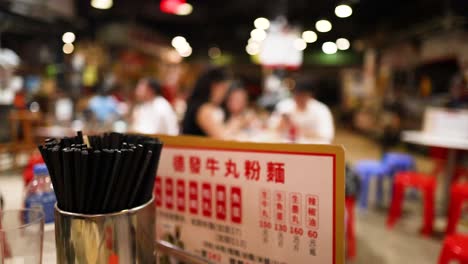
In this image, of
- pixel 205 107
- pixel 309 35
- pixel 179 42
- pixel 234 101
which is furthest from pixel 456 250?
pixel 179 42

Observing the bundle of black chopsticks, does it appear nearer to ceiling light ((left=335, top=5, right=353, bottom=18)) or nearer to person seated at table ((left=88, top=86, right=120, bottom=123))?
ceiling light ((left=335, top=5, right=353, bottom=18))

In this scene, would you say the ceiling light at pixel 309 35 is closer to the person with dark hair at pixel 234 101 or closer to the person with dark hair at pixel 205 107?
the person with dark hair at pixel 234 101

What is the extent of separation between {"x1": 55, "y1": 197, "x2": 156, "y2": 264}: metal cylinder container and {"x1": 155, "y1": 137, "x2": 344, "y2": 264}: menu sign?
1.09ft

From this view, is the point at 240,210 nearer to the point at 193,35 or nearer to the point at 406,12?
the point at 406,12

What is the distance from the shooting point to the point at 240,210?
1175 millimetres

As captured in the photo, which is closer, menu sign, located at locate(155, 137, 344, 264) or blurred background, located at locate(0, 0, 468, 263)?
menu sign, located at locate(155, 137, 344, 264)

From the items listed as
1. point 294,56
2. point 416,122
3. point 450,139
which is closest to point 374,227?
point 450,139

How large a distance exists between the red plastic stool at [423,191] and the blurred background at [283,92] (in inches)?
0.5

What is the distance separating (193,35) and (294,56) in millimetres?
9655

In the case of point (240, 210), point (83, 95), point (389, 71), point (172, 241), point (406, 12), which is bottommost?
point (172, 241)

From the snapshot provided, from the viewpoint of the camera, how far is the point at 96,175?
845 mm

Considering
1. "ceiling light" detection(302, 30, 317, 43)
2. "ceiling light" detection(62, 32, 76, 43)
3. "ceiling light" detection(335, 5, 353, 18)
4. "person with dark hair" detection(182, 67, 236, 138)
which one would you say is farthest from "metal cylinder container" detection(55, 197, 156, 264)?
"ceiling light" detection(302, 30, 317, 43)

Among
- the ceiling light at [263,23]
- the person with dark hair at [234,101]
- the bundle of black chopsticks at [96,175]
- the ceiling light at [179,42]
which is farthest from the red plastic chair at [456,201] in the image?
the ceiling light at [179,42]

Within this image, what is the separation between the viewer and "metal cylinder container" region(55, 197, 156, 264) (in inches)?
32.9
